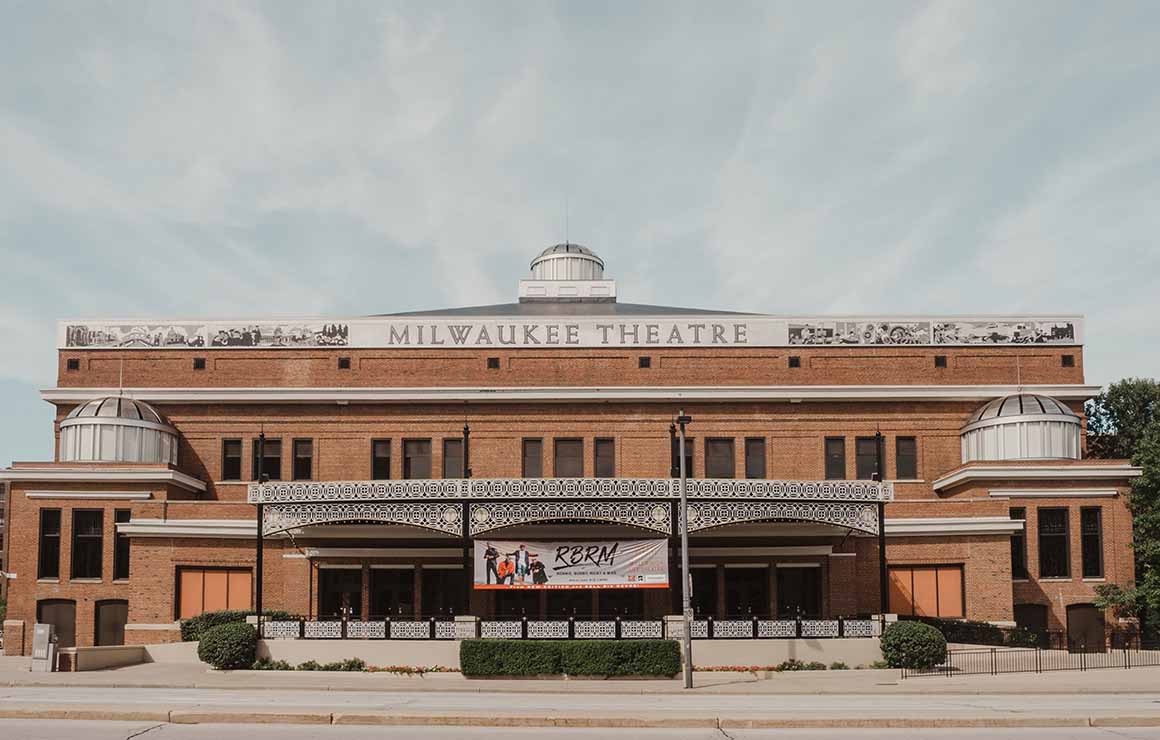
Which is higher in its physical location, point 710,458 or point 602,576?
point 710,458

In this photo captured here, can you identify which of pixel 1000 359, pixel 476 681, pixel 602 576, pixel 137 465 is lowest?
pixel 476 681

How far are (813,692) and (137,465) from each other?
30280 millimetres

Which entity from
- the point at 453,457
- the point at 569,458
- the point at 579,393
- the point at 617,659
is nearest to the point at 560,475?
the point at 569,458

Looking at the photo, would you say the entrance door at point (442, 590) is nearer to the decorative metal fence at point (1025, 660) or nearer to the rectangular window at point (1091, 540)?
the decorative metal fence at point (1025, 660)

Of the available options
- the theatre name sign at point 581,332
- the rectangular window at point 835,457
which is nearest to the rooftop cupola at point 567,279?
A: the theatre name sign at point 581,332

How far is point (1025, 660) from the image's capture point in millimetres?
39562

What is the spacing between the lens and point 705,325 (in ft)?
185

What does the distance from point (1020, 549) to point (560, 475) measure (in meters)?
18.9

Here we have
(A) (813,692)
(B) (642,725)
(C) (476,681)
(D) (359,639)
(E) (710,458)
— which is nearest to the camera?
(B) (642,725)

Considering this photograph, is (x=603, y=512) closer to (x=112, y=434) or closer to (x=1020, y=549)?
(x=1020, y=549)

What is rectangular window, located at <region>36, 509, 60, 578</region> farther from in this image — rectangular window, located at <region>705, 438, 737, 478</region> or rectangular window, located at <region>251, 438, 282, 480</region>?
rectangular window, located at <region>705, 438, 737, 478</region>

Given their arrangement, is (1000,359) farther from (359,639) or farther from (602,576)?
(359,639)

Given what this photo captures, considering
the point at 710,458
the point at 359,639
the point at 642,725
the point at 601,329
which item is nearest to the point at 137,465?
the point at 359,639

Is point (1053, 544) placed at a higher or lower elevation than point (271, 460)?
lower
